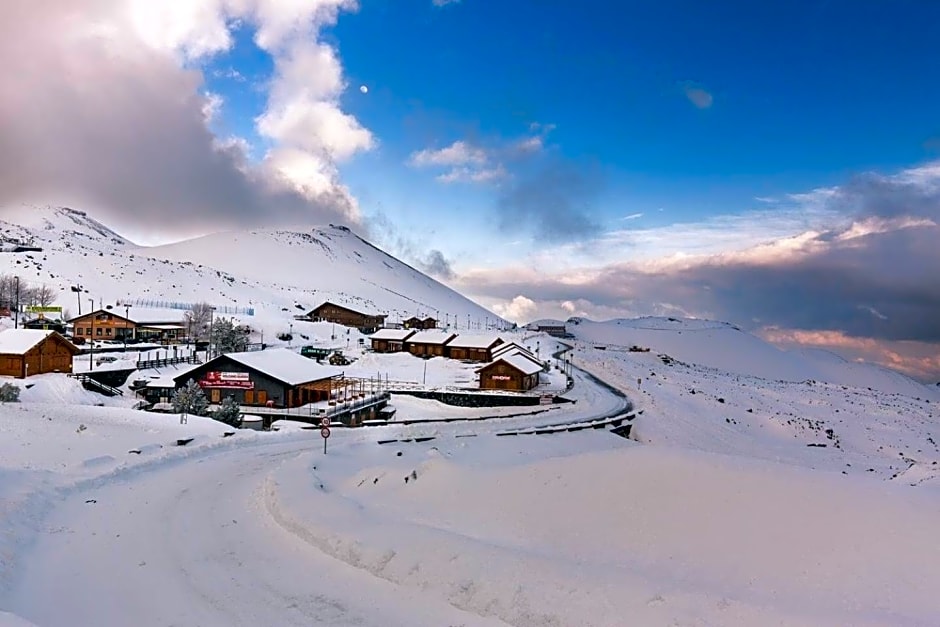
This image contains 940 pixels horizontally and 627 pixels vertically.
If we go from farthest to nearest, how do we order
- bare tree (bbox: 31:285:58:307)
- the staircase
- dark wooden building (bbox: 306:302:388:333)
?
1. dark wooden building (bbox: 306:302:388:333)
2. bare tree (bbox: 31:285:58:307)
3. the staircase

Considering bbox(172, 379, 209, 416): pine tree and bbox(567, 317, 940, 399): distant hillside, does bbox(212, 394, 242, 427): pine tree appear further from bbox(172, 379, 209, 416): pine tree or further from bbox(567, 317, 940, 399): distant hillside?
bbox(567, 317, 940, 399): distant hillside

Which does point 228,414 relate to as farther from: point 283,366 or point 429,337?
point 429,337

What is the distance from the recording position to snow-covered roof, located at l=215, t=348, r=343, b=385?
4745cm

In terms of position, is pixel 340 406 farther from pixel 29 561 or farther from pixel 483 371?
pixel 29 561

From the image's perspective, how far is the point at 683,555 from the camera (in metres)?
14.8

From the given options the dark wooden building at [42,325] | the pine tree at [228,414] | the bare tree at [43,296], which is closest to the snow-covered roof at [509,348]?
the pine tree at [228,414]

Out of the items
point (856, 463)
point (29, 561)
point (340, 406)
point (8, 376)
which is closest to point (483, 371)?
point (340, 406)

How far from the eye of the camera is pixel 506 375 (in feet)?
201

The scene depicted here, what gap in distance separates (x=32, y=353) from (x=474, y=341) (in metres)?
54.4

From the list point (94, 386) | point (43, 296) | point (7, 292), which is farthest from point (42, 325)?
point (94, 386)

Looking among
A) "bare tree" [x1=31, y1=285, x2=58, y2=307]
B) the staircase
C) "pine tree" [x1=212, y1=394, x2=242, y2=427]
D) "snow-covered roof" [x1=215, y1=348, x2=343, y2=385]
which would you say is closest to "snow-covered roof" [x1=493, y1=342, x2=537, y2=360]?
"snow-covered roof" [x1=215, y1=348, x2=343, y2=385]

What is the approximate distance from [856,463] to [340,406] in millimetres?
35909

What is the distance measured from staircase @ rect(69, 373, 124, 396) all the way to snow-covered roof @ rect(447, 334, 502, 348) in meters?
47.2

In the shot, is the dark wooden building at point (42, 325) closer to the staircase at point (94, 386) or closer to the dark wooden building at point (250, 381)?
the staircase at point (94, 386)
